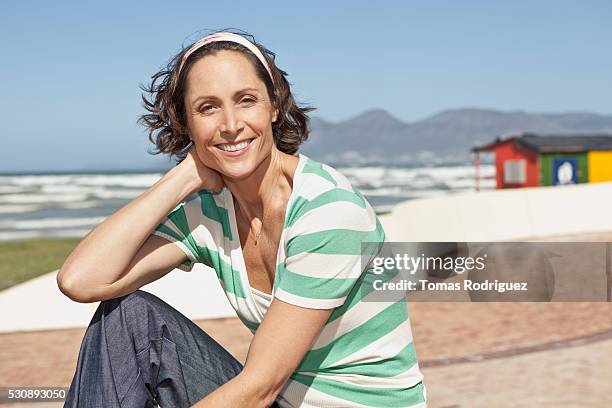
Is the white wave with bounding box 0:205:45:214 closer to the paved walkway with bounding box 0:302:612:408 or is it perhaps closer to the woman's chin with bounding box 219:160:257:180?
the paved walkway with bounding box 0:302:612:408

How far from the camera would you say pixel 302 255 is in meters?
2.08

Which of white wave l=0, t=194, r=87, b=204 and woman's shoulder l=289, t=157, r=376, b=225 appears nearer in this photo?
woman's shoulder l=289, t=157, r=376, b=225

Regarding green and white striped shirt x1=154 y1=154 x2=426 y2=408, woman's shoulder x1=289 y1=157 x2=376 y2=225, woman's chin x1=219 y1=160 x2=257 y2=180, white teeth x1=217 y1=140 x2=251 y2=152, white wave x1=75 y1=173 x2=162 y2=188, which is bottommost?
green and white striped shirt x1=154 y1=154 x2=426 y2=408

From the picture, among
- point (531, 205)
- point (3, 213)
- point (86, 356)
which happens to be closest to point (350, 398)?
point (86, 356)

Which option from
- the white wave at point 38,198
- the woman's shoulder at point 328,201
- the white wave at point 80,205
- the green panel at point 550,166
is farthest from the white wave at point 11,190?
the woman's shoulder at point 328,201

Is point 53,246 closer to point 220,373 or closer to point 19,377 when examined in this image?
point 19,377

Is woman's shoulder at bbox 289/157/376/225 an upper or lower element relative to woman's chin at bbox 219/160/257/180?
lower

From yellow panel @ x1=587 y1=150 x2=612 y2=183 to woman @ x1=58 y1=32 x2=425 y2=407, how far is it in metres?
23.7

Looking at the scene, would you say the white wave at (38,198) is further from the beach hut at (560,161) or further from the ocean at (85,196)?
the beach hut at (560,161)

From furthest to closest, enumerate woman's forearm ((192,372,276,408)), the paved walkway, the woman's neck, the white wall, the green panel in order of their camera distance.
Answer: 1. the green panel
2. the white wall
3. the paved walkway
4. the woman's neck
5. woman's forearm ((192,372,276,408))

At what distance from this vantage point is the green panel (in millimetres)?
24312

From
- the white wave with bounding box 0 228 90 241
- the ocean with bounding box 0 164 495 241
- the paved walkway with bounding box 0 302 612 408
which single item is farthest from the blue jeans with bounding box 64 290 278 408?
the ocean with bounding box 0 164 495 241

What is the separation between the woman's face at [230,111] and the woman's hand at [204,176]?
159mm

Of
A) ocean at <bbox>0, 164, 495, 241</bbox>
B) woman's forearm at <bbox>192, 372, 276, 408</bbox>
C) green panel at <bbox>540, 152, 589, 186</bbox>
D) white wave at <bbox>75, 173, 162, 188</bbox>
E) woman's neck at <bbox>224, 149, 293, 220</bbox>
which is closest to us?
woman's forearm at <bbox>192, 372, 276, 408</bbox>
